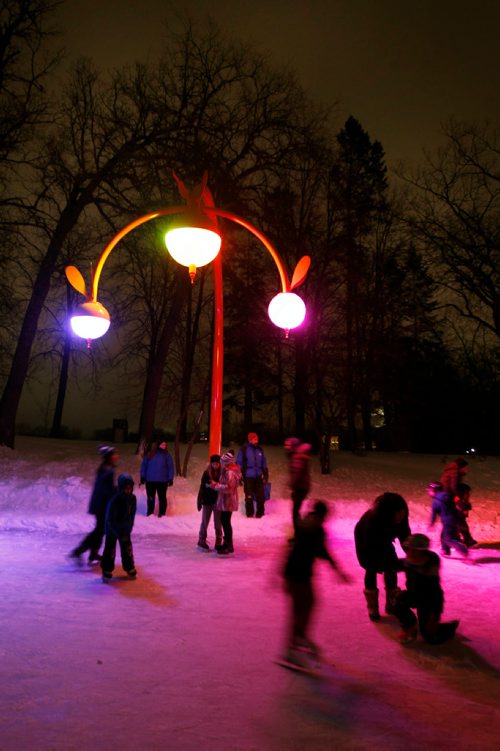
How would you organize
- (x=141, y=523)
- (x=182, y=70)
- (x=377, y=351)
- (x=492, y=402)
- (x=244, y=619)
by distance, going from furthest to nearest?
(x=492, y=402)
(x=377, y=351)
(x=182, y=70)
(x=141, y=523)
(x=244, y=619)

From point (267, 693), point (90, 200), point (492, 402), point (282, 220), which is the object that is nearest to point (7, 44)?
point (90, 200)

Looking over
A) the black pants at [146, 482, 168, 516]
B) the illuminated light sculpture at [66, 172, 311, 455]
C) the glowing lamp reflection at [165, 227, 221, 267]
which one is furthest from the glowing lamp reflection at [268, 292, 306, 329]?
the black pants at [146, 482, 168, 516]

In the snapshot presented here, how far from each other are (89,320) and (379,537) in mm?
5155

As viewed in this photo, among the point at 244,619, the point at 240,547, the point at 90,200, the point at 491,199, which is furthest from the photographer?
the point at 491,199

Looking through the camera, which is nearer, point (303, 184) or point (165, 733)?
point (165, 733)

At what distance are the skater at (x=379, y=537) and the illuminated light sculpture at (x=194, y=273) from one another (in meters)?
Result: 3.16

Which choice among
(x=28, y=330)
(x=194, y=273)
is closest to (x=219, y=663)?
(x=194, y=273)

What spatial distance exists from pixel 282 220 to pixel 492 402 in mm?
19713

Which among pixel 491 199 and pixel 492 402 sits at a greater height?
pixel 491 199

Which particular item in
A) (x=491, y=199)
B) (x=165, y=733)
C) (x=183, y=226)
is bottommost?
(x=165, y=733)

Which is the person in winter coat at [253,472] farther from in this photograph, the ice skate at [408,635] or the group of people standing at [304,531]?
the ice skate at [408,635]

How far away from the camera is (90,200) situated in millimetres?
19766

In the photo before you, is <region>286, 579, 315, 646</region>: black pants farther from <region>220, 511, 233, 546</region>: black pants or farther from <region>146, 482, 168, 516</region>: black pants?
<region>146, 482, 168, 516</region>: black pants

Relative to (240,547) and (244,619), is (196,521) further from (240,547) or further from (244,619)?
(244,619)
